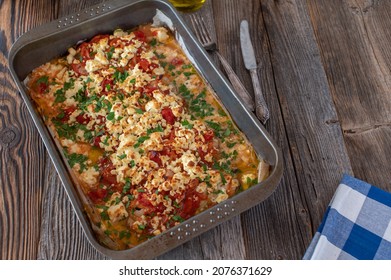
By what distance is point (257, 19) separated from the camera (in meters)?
2.67

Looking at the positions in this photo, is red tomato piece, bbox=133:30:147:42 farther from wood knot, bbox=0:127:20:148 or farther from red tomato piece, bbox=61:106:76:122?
wood knot, bbox=0:127:20:148

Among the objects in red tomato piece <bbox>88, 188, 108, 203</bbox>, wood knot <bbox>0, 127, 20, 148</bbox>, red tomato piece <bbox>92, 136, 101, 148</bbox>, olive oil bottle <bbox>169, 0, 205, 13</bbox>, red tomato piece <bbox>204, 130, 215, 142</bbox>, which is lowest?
wood knot <bbox>0, 127, 20, 148</bbox>

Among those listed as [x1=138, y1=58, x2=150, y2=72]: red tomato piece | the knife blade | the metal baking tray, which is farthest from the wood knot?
the knife blade

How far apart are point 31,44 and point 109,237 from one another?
864 mm

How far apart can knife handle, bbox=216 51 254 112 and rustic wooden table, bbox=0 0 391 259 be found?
0.27 feet

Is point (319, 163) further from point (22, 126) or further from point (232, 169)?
point (22, 126)

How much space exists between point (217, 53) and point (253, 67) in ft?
0.57

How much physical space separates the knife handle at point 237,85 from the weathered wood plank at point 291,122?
3.3 inches

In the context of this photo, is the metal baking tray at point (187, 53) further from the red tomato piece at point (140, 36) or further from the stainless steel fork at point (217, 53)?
the stainless steel fork at point (217, 53)

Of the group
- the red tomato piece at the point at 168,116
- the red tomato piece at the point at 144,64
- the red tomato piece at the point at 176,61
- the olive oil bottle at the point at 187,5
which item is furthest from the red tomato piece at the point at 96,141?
the olive oil bottle at the point at 187,5

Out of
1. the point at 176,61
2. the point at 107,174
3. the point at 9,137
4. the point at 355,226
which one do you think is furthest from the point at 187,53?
the point at 355,226

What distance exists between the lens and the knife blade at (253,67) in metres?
2.28

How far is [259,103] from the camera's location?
2.30 metres

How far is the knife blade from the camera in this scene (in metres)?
2.28
